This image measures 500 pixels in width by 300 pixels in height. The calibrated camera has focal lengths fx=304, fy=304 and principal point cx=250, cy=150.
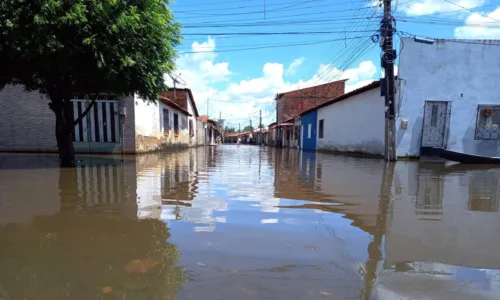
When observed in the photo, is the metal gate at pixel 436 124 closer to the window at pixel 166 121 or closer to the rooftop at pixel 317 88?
the window at pixel 166 121

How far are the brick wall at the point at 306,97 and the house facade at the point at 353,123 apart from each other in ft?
40.0

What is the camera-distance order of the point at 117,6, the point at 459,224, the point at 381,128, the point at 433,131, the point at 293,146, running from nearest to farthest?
the point at 459,224, the point at 117,6, the point at 433,131, the point at 381,128, the point at 293,146

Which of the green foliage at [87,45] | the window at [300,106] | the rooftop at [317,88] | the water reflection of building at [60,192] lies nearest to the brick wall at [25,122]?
the green foliage at [87,45]

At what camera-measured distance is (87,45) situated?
6.93 metres

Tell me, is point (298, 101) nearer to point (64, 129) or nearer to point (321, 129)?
point (321, 129)

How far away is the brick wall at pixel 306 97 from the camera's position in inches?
1412

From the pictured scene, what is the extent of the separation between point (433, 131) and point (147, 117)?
13.5m

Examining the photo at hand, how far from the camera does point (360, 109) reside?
16312 mm

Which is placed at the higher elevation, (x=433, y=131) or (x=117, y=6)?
(x=117, y=6)

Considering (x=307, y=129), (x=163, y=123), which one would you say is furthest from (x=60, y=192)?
(x=307, y=129)

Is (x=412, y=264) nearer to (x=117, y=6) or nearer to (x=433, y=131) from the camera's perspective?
(x=117, y=6)

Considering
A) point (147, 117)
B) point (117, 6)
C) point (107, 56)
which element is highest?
point (117, 6)

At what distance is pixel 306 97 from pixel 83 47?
108ft

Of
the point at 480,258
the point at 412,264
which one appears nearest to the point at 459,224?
the point at 480,258
